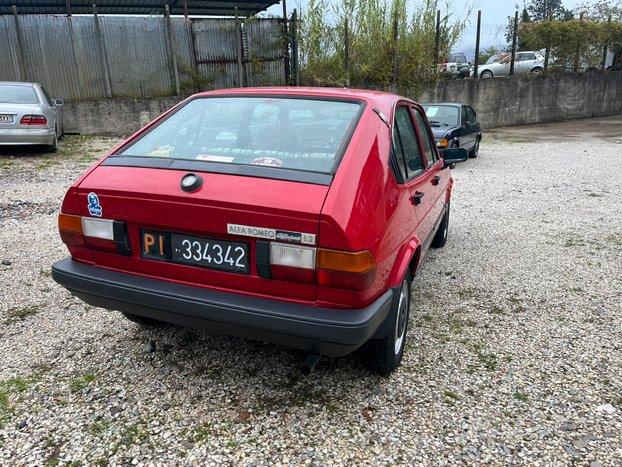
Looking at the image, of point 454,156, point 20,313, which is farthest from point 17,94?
point 454,156

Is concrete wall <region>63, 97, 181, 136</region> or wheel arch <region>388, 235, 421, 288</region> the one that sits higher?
concrete wall <region>63, 97, 181, 136</region>

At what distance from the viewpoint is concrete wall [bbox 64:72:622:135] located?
1370cm

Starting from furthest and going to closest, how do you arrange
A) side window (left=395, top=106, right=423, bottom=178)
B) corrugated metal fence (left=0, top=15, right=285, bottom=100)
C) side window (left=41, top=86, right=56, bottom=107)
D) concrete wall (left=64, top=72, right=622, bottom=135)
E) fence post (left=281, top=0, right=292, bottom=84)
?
fence post (left=281, top=0, right=292, bottom=84), concrete wall (left=64, top=72, right=622, bottom=135), corrugated metal fence (left=0, top=15, right=285, bottom=100), side window (left=41, top=86, right=56, bottom=107), side window (left=395, top=106, right=423, bottom=178)

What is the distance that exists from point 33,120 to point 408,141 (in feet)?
27.5

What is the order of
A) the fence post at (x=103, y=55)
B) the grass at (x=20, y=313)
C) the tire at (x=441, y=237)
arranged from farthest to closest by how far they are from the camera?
1. the fence post at (x=103, y=55)
2. the tire at (x=441, y=237)
3. the grass at (x=20, y=313)

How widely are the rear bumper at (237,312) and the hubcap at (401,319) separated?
37 centimetres

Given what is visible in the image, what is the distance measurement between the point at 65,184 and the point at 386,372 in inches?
271

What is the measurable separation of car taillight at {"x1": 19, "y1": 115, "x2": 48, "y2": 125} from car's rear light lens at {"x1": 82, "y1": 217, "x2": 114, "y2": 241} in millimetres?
7815

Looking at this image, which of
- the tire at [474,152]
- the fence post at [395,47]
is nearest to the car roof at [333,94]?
the tire at [474,152]

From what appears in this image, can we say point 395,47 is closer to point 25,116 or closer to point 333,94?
point 25,116

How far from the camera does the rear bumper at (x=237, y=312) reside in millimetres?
2188

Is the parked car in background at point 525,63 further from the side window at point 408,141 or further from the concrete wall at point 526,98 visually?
the side window at point 408,141

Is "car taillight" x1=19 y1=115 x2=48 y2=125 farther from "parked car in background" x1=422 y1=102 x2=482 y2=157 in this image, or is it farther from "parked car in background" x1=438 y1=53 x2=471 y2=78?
"parked car in background" x1=438 y1=53 x2=471 y2=78

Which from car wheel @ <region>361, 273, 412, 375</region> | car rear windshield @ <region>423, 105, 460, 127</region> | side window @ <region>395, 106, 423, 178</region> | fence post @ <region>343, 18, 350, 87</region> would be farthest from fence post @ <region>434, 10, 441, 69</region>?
car wheel @ <region>361, 273, 412, 375</region>
